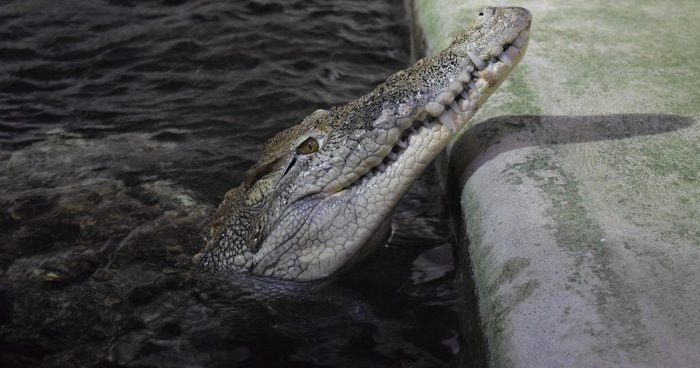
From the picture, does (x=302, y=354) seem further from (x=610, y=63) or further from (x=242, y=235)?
(x=610, y=63)

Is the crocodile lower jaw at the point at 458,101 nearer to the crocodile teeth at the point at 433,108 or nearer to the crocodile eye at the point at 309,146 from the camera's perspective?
the crocodile teeth at the point at 433,108

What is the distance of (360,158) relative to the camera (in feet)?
11.7

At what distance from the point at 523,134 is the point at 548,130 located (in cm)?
12

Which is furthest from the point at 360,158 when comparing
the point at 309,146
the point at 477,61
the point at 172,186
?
the point at 172,186

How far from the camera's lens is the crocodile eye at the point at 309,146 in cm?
370

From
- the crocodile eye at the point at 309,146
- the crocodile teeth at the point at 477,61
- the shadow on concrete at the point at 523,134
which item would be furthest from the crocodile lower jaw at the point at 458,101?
the shadow on concrete at the point at 523,134

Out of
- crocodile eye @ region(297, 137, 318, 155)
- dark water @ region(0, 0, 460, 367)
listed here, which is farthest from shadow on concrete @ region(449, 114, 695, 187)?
crocodile eye @ region(297, 137, 318, 155)

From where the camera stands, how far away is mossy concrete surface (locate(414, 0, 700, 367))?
2.72m

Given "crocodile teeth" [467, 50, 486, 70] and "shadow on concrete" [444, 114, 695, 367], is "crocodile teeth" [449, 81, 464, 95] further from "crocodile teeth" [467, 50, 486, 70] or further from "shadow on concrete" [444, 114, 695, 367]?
"shadow on concrete" [444, 114, 695, 367]

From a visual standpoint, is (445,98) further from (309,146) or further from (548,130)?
(548,130)

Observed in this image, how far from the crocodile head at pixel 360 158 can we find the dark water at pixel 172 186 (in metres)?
0.32

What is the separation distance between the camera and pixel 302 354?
369 centimetres

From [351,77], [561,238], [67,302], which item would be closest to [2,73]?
[351,77]

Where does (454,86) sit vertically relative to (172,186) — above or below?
above
